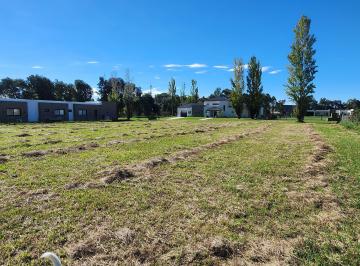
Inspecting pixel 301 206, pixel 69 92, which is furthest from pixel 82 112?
pixel 301 206

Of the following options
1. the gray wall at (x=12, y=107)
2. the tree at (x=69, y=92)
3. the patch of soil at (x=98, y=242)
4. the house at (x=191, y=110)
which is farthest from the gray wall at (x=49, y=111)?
the patch of soil at (x=98, y=242)

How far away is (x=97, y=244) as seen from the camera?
3500 millimetres

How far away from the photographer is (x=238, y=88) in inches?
2064

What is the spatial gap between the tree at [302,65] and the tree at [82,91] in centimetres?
5886

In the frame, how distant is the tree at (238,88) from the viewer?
52.1 metres

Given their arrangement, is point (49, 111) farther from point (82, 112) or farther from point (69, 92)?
point (69, 92)

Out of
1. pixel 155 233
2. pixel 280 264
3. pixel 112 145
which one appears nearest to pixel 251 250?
pixel 280 264

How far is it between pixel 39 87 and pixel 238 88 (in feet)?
163

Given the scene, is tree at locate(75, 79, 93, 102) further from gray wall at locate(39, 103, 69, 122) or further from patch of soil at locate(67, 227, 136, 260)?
patch of soil at locate(67, 227, 136, 260)

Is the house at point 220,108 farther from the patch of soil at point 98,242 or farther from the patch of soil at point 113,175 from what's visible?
the patch of soil at point 98,242

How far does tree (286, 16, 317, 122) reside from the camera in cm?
3881

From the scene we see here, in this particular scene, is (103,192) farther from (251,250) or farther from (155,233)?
(251,250)

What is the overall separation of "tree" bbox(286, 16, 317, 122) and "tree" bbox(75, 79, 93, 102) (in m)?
58.9

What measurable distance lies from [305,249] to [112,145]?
34.4ft
